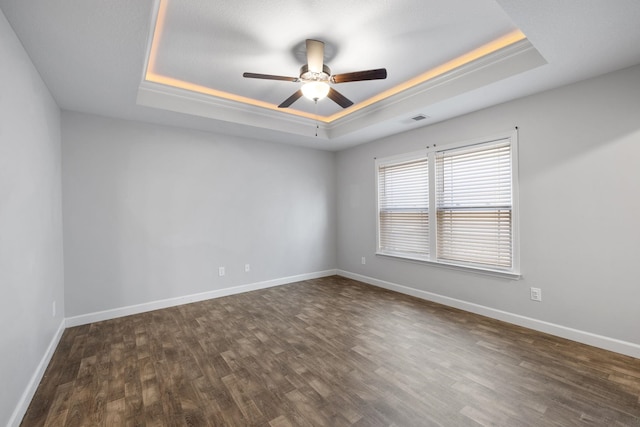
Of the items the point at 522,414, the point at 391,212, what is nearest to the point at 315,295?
the point at 391,212

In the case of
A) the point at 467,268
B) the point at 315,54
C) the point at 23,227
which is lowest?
the point at 467,268

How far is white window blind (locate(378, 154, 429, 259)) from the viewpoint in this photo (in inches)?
163

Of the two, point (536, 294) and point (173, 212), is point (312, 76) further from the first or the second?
point (536, 294)

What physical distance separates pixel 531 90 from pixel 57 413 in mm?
4761

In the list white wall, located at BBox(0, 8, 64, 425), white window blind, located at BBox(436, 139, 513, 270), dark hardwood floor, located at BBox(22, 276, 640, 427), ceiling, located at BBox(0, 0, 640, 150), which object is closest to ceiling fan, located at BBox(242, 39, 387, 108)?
ceiling, located at BBox(0, 0, 640, 150)

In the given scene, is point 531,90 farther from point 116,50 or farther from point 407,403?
point 116,50

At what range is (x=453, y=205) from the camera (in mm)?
3721

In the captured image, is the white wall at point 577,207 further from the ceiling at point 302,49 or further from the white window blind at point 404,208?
the white window blind at point 404,208

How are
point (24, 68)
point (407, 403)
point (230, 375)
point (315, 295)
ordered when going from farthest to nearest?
point (315, 295) → point (230, 375) → point (24, 68) → point (407, 403)

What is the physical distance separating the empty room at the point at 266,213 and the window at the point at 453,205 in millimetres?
29

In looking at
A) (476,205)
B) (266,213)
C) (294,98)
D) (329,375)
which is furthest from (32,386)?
(476,205)

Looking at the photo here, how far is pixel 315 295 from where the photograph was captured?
4266 millimetres

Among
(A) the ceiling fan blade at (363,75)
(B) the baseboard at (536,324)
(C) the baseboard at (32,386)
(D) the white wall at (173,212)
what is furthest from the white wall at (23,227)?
(B) the baseboard at (536,324)

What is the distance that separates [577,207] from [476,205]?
943mm
